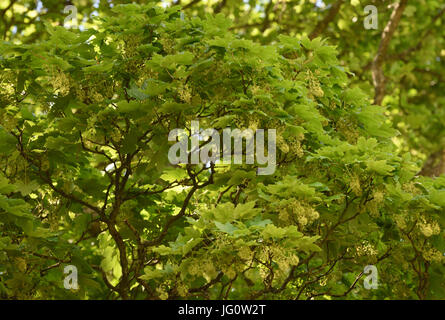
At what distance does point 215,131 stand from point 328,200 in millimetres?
921

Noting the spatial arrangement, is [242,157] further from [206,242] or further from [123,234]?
[123,234]

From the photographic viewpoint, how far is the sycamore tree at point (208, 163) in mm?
3684

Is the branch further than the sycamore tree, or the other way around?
the branch

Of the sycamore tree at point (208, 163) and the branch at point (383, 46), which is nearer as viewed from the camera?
the sycamore tree at point (208, 163)

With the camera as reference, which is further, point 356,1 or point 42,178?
point 356,1

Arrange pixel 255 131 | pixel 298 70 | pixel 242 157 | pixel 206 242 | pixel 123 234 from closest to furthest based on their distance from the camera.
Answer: pixel 206 242 < pixel 255 131 < pixel 242 157 < pixel 298 70 < pixel 123 234

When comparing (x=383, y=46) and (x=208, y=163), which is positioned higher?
(x=383, y=46)

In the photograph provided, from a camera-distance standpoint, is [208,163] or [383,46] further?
[383,46]

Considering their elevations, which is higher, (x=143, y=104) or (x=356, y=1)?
(x=356, y=1)

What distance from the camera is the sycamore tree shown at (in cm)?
368

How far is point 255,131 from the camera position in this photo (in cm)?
387

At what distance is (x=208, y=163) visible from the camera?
4449 millimetres
